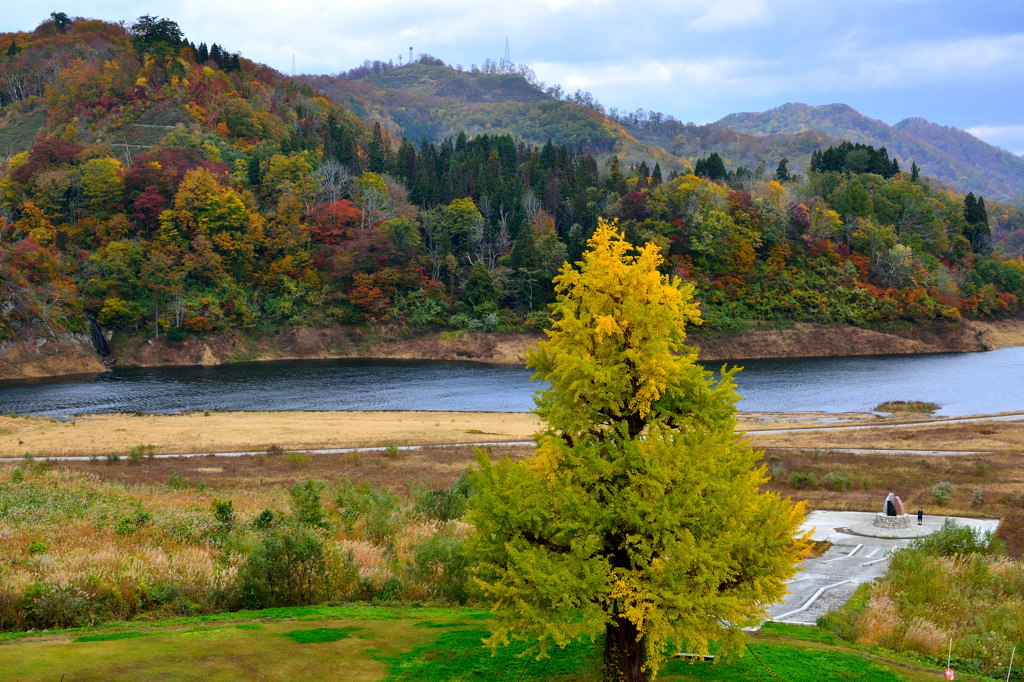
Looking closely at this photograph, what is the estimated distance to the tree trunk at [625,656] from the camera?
39.4ft

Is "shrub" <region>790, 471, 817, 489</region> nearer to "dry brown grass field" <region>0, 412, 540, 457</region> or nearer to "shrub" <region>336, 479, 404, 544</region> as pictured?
"dry brown grass field" <region>0, 412, 540, 457</region>

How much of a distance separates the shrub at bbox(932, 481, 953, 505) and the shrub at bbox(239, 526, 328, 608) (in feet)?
82.1

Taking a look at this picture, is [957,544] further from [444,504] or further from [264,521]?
[264,521]

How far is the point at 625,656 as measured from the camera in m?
12.0

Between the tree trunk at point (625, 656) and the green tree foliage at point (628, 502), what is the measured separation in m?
0.02

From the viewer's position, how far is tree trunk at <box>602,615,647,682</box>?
39.4ft

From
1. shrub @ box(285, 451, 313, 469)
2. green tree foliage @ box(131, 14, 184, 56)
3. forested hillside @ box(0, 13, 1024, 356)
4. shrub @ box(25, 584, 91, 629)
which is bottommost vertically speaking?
shrub @ box(285, 451, 313, 469)

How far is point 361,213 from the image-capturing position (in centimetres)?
11850

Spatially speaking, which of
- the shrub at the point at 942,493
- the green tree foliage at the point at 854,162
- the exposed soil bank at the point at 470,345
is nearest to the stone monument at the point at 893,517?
the shrub at the point at 942,493

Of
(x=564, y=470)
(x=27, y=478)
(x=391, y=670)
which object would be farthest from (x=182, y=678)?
(x=27, y=478)

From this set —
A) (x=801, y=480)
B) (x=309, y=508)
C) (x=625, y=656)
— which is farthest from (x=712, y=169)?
(x=625, y=656)

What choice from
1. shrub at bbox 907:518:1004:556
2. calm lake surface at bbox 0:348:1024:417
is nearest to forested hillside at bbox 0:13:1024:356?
calm lake surface at bbox 0:348:1024:417

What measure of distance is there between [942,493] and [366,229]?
96198 mm

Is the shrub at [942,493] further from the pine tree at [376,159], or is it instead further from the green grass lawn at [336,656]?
the pine tree at [376,159]
